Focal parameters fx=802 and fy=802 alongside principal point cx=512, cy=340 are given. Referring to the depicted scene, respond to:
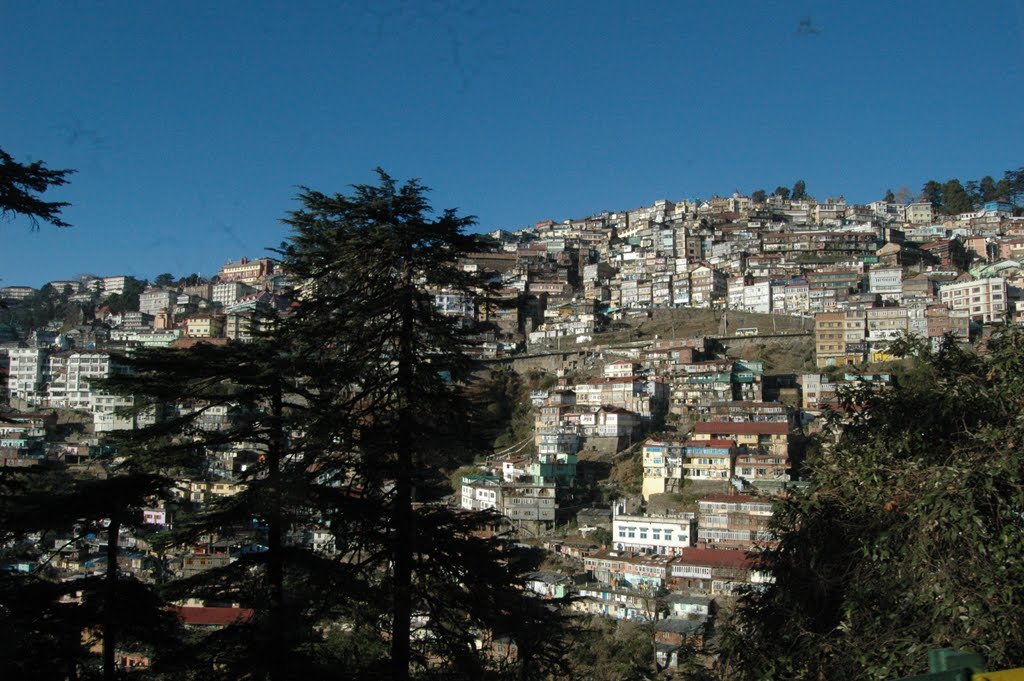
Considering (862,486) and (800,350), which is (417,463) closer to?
(862,486)

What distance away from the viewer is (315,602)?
18.7 ft

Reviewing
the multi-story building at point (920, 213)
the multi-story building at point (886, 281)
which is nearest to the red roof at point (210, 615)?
the multi-story building at point (886, 281)

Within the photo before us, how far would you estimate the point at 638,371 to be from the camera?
40281mm

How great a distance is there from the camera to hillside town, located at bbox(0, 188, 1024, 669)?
48.5 feet

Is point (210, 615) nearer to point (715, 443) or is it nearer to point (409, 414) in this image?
point (409, 414)

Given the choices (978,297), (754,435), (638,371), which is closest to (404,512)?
(754,435)

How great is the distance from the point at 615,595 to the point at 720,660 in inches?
681

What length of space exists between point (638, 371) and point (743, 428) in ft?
34.1

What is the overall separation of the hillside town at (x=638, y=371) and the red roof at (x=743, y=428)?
0.08m

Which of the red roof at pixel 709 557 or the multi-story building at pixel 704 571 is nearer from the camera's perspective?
the multi-story building at pixel 704 571

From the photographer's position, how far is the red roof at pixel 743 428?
29.8 m

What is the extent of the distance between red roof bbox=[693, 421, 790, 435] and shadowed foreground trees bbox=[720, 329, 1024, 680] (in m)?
26.3

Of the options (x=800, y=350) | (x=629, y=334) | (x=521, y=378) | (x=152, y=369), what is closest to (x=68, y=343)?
(x=521, y=378)

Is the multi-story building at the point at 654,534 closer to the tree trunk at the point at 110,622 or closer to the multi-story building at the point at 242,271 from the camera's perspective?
the tree trunk at the point at 110,622
